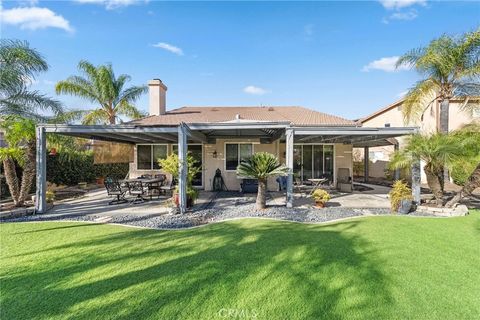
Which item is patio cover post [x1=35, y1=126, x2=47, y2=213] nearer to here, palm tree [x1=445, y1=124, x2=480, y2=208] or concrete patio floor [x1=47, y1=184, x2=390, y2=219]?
concrete patio floor [x1=47, y1=184, x2=390, y2=219]

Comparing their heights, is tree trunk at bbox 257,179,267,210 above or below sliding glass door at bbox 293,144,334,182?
below

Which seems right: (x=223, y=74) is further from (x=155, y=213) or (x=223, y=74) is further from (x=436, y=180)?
(x=436, y=180)

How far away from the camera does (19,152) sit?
8.96m

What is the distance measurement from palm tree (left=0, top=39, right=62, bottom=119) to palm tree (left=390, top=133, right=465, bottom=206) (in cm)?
1502

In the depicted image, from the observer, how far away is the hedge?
566 inches

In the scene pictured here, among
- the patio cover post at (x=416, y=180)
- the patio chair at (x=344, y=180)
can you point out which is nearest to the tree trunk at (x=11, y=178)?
the patio chair at (x=344, y=180)

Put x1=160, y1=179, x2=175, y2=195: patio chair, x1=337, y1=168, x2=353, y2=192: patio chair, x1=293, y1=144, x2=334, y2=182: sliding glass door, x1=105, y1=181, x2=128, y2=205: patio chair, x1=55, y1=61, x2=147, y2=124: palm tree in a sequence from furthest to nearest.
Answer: x1=55, y1=61, x2=147, y2=124: palm tree, x1=293, y1=144, x2=334, y2=182: sliding glass door, x1=337, y1=168, x2=353, y2=192: patio chair, x1=160, y1=179, x2=175, y2=195: patio chair, x1=105, y1=181, x2=128, y2=205: patio chair

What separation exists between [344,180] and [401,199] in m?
5.02

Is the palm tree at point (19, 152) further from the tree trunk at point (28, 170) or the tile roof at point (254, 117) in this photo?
the tile roof at point (254, 117)

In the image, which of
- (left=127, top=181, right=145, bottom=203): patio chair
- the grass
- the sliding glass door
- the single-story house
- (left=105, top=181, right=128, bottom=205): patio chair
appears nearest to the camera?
the grass

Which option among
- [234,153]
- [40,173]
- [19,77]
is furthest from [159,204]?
[19,77]

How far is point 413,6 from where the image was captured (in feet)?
34.4

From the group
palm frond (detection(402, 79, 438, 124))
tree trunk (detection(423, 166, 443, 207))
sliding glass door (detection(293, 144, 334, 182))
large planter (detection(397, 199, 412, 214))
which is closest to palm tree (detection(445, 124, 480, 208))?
tree trunk (detection(423, 166, 443, 207))

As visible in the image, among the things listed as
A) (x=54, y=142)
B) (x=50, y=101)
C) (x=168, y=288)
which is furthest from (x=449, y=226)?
(x=50, y=101)
